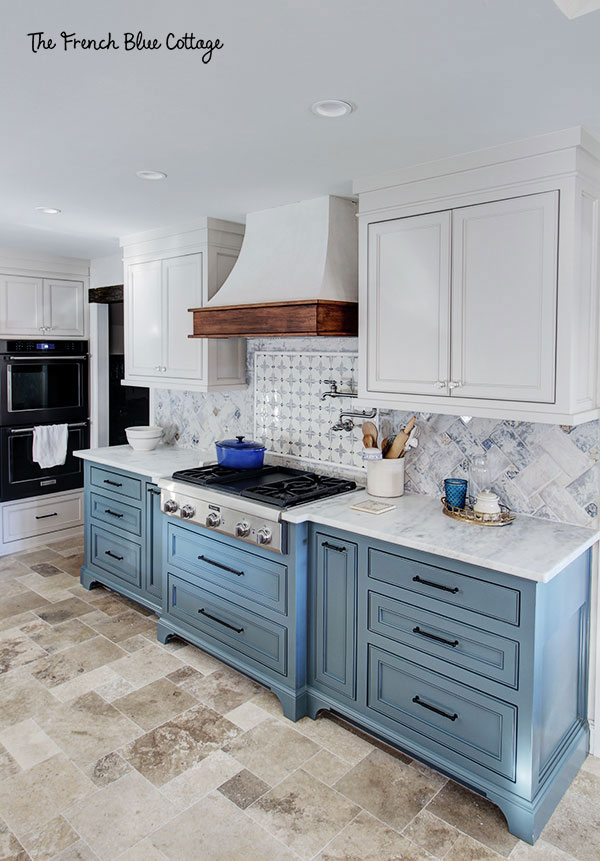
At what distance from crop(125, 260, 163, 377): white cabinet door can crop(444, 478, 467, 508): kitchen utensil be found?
216 cm

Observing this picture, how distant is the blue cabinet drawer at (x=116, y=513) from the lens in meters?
3.74

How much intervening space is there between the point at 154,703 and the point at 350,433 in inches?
64.8

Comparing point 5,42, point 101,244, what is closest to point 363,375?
point 5,42

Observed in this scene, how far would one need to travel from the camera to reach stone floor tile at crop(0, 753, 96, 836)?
2.16 metres

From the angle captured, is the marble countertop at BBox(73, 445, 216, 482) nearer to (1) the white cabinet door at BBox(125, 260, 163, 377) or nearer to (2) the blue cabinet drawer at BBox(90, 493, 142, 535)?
(2) the blue cabinet drawer at BBox(90, 493, 142, 535)

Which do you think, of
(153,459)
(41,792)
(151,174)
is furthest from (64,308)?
(41,792)

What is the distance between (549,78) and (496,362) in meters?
0.99

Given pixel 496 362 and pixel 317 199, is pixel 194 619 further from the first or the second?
pixel 317 199

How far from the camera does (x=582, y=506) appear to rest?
8.31ft

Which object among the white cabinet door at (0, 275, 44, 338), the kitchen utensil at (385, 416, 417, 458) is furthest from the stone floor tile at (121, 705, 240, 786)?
the white cabinet door at (0, 275, 44, 338)

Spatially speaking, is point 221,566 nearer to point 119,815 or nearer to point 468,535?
point 119,815

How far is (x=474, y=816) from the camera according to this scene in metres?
2.19

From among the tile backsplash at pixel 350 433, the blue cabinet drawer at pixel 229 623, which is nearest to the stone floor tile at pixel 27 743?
the blue cabinet drawer at pixel 229 623

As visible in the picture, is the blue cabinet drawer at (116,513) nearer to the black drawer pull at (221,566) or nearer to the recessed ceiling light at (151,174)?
the black drawer pull at (221,566)
